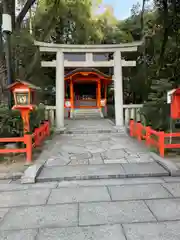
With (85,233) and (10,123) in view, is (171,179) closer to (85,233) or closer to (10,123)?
(85,233)

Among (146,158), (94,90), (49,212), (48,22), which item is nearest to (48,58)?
(48,22)

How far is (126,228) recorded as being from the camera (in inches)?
84.7

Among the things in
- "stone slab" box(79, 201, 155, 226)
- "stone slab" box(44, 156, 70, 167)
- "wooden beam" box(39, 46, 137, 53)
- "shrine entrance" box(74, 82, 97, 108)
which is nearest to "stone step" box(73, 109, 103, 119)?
"shrine entrance" box(74, 82, 97, 108)

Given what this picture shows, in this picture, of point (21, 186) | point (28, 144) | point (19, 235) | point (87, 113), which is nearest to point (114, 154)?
point (28, 144)

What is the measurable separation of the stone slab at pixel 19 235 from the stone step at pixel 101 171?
1.45 meters

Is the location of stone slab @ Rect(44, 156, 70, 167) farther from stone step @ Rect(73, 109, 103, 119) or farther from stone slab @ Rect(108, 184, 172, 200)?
stone step @ Rect(73, 109, 103, 119)

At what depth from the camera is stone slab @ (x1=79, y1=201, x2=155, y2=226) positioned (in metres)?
2.30

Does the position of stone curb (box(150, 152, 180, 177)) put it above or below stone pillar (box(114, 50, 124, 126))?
below

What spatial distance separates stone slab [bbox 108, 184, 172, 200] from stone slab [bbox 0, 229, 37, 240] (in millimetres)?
1224

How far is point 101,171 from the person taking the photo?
12.7 ft

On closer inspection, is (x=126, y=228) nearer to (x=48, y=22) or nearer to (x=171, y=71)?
(x=171, y=71)

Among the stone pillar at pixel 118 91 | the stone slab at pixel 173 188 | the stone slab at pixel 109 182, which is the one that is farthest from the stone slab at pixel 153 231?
the stone pillar at pixel 118 91

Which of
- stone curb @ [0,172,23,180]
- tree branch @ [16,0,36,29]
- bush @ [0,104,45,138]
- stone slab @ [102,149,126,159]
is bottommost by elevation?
stone curb @ [0,172,23,180]

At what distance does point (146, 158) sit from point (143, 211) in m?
2.31
